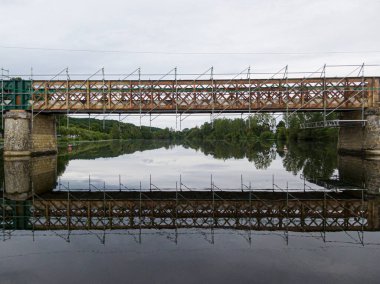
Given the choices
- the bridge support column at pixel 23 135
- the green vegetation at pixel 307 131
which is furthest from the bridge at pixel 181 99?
the green vegetation at pixel 307 131

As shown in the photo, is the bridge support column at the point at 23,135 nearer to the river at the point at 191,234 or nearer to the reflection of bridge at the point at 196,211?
the river at the point at 191,234

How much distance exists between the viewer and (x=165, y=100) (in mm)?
35969

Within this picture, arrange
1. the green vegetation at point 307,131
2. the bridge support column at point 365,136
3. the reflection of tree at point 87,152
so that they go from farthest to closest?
1. the green vegetation at point 307,131
2. the bridge support column at point 365,136
3. the reflection of tree at point 87,152

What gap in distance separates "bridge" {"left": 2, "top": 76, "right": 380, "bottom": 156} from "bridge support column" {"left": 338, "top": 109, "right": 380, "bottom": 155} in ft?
0.29

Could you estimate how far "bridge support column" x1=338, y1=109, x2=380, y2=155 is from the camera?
3275 cm

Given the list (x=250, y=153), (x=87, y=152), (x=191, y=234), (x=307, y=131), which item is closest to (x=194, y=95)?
(x=250, y=153)

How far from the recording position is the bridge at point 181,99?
114 feet

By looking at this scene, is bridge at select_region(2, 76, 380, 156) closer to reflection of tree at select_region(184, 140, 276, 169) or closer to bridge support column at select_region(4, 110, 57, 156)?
bridge support column at select_region(4, 110, 57, 156)

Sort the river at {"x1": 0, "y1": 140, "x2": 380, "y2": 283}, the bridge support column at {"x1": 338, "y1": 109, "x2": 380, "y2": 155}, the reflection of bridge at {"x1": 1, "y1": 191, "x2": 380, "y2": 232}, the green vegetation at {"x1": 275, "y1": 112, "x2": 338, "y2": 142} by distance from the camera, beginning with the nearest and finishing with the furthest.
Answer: the river at {"x1": 0, "y1": 140, "x2": 380, "y2": 283}
the reflection of bridge at {"x1": 1, "y1": 191, "x2": 380, "y2": 232}
the bridge support column at {"x1": 338, "y1": 109, "x2": 380, "y2": 155}
the green vegetation at {"x1": 275, "y1": 112, "x2": 338, "y2": 142}

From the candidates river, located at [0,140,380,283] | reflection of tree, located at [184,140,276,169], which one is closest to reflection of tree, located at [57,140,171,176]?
river, located at [0,140,380,283]

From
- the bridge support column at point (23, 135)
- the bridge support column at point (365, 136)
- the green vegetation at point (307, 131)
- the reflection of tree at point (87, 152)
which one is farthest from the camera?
the green vegetation at point (307, 131)

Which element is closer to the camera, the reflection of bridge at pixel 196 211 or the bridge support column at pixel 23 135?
the reflection of bridge at pixel 196 211

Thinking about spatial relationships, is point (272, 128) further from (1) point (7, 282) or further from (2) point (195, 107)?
(1) point (7, 282)

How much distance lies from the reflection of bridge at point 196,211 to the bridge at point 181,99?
71.4ft
